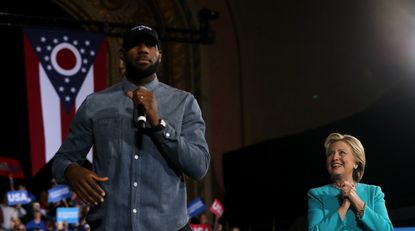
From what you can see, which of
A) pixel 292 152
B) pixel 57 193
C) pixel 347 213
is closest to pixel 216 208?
pixel 292 152

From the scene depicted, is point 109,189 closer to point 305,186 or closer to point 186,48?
point 305,186

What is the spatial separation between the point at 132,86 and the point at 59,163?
33cm

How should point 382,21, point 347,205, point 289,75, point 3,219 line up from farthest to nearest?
point 289,75 < point 382,21 < point 3,219 < point 347,205

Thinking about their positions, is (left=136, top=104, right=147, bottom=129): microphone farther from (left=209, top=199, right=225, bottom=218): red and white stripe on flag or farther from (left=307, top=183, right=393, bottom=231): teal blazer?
A: (left=209, top=199, right=225, bottom=218): red and white stripe on flag

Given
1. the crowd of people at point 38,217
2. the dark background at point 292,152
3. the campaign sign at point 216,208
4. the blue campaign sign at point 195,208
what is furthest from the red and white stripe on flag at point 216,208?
the crowd of people at point 38,217

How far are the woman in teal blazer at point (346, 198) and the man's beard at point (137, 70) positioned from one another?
133 cm

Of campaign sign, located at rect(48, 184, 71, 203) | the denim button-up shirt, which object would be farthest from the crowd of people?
the denim button-up shirt

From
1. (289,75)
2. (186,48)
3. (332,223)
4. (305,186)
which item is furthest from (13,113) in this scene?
(332,223)

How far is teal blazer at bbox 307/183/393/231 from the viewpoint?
3.65 meters

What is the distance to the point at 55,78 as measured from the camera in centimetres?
1107

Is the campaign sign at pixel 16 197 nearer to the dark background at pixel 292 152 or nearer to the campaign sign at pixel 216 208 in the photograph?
the campaign sign at pixel 216 208

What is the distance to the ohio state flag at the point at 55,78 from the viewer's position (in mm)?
10672

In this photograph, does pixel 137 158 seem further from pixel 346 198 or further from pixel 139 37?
pixel 346 198

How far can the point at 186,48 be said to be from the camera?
1466 cm
